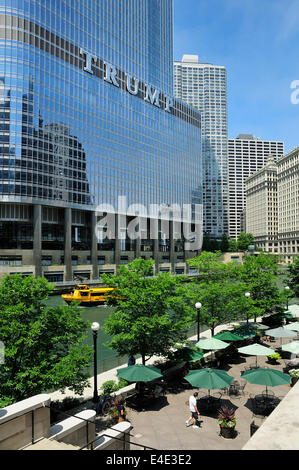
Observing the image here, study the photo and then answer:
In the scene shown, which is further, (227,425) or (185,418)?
(185,418)

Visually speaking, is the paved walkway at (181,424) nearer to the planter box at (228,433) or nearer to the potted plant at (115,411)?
the planter box at (228,433)

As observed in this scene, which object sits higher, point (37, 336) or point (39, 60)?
point (39, 60)

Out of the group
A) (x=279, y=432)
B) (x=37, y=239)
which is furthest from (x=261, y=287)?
(x=37, y=239)

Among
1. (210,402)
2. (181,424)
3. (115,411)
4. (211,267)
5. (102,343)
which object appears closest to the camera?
(181,424)

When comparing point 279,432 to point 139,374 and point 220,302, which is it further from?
point 220,302

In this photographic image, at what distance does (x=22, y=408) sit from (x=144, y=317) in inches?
388

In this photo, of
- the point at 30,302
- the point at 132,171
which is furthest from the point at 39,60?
the point at 30,302

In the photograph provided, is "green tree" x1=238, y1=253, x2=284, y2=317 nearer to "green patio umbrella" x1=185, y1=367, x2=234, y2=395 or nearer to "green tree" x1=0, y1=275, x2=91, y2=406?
"green patio umbrella" x1=185, y1=367, x2=234, y2=395

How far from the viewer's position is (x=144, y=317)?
17.5 m

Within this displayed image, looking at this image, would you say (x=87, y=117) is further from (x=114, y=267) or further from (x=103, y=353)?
(x=103, y=353)

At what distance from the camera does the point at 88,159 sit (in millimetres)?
87188

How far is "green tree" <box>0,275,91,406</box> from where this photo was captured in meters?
12.4

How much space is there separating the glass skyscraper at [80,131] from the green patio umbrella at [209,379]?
200ft

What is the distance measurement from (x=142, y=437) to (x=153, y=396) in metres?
3.74
